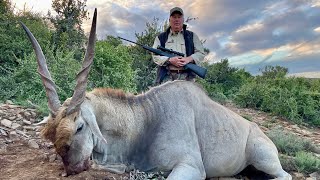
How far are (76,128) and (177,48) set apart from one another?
2.90 metres

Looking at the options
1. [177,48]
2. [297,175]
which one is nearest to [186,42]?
[177,48]

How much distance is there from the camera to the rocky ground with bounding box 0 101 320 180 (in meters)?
5.11

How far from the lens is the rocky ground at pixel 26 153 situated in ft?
16.8

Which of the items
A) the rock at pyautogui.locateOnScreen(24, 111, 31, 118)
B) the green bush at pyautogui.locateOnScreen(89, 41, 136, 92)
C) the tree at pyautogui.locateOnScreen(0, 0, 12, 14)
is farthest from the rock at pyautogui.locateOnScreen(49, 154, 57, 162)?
the tree at pyautogui.locateOnScreen(0, 0, 12, 14)

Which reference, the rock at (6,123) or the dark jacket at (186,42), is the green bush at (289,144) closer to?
the dark jacket at (186,42)

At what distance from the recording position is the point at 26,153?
243 inches

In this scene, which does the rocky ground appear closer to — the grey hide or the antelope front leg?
the grey hide

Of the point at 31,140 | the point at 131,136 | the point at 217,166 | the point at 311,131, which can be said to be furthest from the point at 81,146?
the point at 311,131

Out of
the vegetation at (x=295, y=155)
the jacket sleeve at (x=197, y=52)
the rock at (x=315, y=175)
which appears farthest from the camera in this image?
the jacket sleeve at (x=197, y=52)

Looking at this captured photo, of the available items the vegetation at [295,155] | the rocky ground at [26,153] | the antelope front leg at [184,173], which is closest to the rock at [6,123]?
the rocky ground at [26,153]

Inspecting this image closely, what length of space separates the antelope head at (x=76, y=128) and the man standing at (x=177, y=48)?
6.80ft

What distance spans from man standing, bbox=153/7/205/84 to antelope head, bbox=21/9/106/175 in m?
2.07

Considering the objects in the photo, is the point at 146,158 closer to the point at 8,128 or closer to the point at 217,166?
the point at 217,166

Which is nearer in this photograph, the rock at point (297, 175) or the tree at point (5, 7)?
the rock at point (297, 175)
